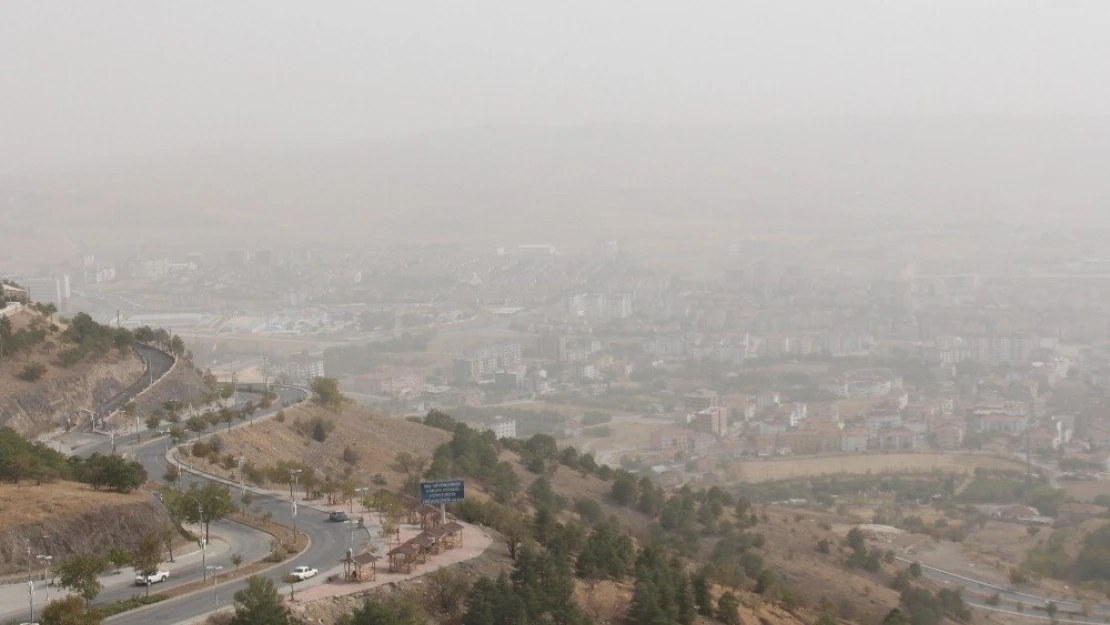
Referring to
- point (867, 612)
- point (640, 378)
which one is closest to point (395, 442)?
point (867, 612)

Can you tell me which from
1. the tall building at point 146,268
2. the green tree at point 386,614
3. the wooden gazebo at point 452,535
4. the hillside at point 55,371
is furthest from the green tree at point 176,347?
the tall building at point 146,268

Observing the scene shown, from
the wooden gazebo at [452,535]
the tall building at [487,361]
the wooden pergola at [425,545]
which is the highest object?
the wooden pergola at [425,545]

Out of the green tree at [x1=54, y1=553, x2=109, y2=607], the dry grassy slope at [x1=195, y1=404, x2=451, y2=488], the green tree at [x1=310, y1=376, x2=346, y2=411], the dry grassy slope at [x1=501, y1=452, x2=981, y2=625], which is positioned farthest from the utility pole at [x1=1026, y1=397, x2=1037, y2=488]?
the green tree at [x1=54, y1=553, x2=109, y2=607]

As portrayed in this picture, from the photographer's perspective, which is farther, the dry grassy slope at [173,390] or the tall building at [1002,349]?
the tall building at [1002,349]

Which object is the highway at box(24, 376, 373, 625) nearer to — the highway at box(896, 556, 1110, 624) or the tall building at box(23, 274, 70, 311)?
the highway at box(896, 556, 1110, 624)

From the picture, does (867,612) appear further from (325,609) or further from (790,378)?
(790,378)

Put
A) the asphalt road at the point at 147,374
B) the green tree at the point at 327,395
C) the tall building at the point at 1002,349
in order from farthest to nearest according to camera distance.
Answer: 1. the tall building at the point at 1002,349
2. the green tree at the point at 327,395
3. the asphalt road at the point at 147,374

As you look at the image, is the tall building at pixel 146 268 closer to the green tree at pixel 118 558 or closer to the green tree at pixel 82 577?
the green tree at pixel 118 558
